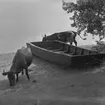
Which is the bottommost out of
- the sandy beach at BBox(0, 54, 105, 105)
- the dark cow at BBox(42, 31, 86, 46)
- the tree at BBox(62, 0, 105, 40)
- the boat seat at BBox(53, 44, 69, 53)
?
the sandy beach at BBox(0, 54, 105, 105)

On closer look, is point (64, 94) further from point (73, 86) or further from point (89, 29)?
point (89, 29)

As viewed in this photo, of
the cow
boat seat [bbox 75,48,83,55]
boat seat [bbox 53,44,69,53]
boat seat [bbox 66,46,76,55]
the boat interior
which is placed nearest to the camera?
the cow

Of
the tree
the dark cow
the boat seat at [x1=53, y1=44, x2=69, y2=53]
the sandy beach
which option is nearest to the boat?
the boat seat at [x1=53, y1=44, x2=69, y2=53]

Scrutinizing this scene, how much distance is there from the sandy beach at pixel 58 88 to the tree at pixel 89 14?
8.78 ft

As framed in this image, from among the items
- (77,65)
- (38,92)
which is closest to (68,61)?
Result: (77,65)

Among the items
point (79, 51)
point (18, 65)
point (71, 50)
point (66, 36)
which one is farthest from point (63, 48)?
point (18, 65)

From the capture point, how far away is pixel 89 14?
964cm

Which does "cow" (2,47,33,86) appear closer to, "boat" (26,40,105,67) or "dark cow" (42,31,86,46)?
"boat" (26,40,105,67)

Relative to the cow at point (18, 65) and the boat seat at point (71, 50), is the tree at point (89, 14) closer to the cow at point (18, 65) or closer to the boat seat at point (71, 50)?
the boat seat at point (71, 50)

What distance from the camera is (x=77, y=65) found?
8484 mm

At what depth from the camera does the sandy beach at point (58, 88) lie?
5.73 m

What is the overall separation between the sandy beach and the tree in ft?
8.78

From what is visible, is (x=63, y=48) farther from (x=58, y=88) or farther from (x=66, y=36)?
(x=58, y=88)

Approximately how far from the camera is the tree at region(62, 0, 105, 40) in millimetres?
9805
